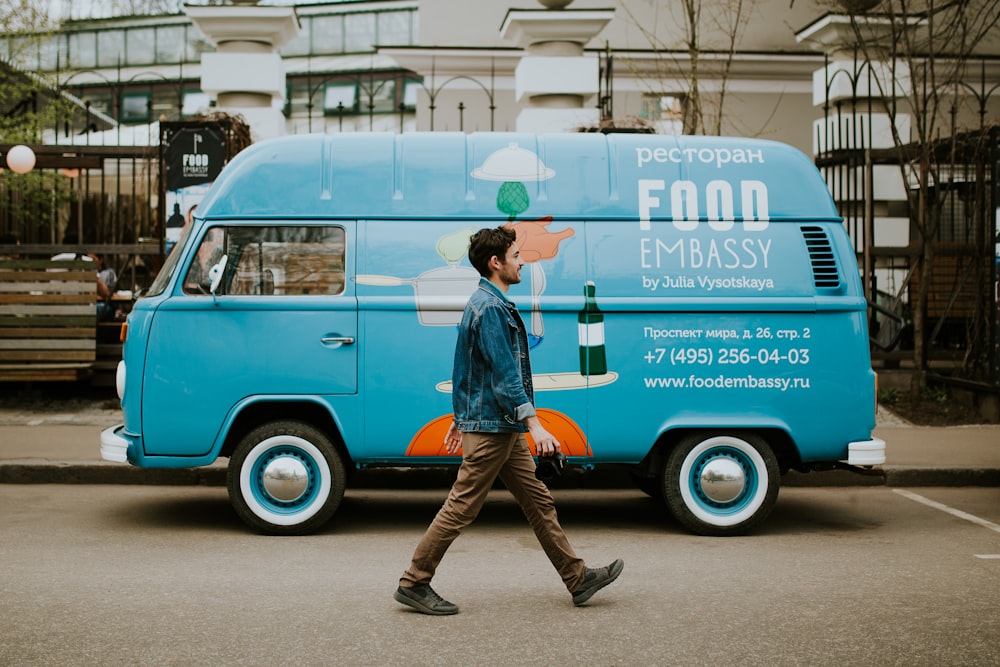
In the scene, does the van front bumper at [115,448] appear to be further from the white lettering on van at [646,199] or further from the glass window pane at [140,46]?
the glass window pane at [140,46]

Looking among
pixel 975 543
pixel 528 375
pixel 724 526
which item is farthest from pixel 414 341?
pixel 975 543

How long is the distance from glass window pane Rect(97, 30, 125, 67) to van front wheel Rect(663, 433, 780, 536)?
4127cm

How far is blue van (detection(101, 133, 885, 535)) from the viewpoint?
7.46m

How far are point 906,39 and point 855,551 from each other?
7541 mm

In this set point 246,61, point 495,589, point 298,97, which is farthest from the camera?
point 298,97

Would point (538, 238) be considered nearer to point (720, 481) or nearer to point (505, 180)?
point (505, 180)

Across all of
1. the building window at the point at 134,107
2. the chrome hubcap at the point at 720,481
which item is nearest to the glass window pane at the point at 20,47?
the chrome hubcap at the point at 720,481

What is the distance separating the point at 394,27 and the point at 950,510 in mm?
36486

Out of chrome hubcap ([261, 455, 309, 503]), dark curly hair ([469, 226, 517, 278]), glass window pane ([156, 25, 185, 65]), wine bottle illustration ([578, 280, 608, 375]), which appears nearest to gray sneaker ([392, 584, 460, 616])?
dark curly hair ([469, 226, 517, 278])

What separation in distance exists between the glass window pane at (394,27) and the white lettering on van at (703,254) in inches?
1397

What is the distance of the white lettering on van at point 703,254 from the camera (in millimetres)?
7590

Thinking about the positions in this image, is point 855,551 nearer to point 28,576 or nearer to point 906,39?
point 28,576

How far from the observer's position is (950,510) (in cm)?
866

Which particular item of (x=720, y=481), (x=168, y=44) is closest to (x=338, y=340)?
(x=720, y=481)
